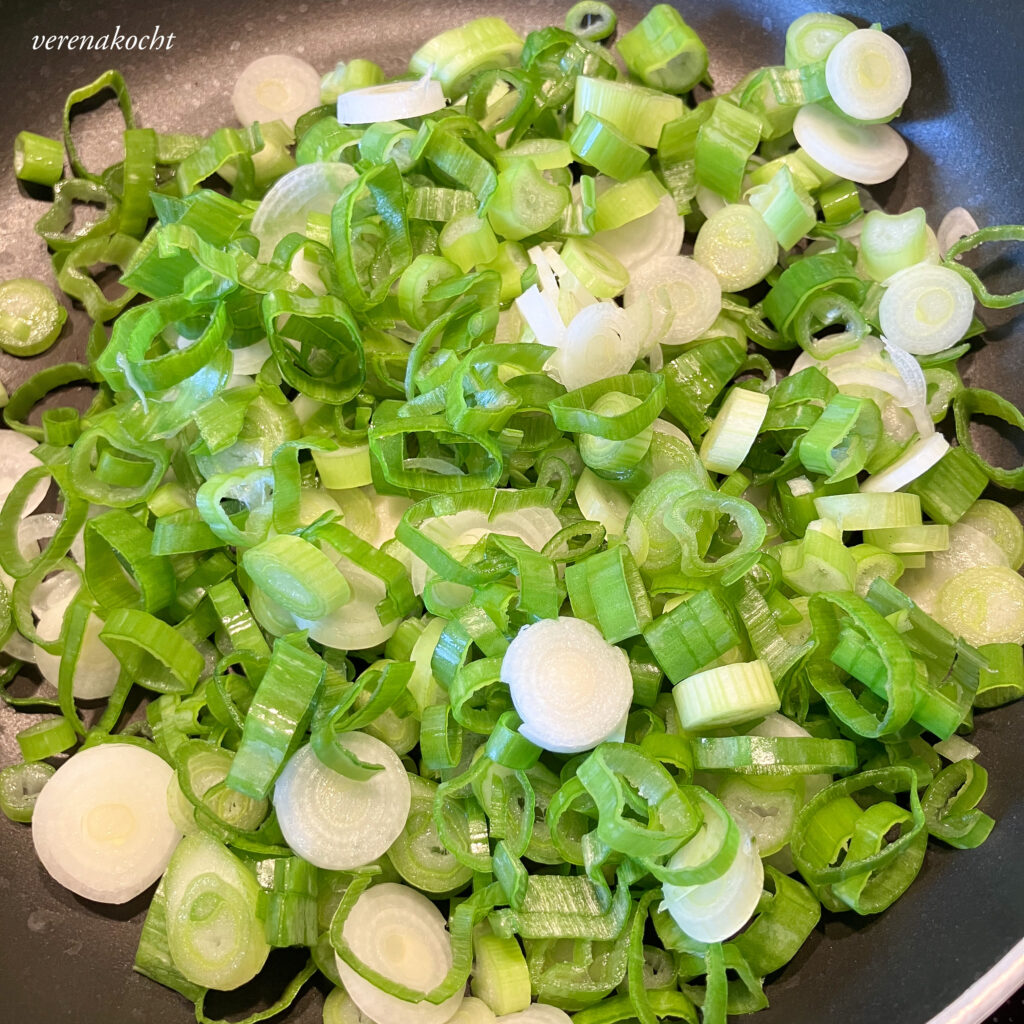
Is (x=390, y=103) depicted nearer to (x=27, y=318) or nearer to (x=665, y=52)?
(x=665, y=52)

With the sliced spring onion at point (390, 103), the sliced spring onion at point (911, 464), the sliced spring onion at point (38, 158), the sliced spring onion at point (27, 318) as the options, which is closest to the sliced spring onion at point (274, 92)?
the sliced spring onion at point (390, 103)

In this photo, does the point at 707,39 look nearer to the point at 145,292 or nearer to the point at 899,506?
the point at 899,506

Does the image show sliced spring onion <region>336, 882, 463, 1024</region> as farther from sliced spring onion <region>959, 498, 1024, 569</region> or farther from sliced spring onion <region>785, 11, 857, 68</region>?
sliced spring onion <region>785, 11, 857, 68</region>

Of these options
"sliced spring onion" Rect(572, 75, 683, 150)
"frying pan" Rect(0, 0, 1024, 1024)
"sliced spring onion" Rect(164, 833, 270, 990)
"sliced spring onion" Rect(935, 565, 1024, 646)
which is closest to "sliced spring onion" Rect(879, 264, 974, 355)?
"frying pan" Rect(0, 0, 1024, 1024)

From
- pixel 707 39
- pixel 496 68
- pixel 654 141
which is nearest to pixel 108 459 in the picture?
pixel 496 68

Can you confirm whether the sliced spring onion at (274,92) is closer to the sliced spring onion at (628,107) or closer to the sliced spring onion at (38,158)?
the sliced spring onion at (38,158)

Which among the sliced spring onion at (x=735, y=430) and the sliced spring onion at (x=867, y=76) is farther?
the sliced spring onion at (x=867, y=76)
